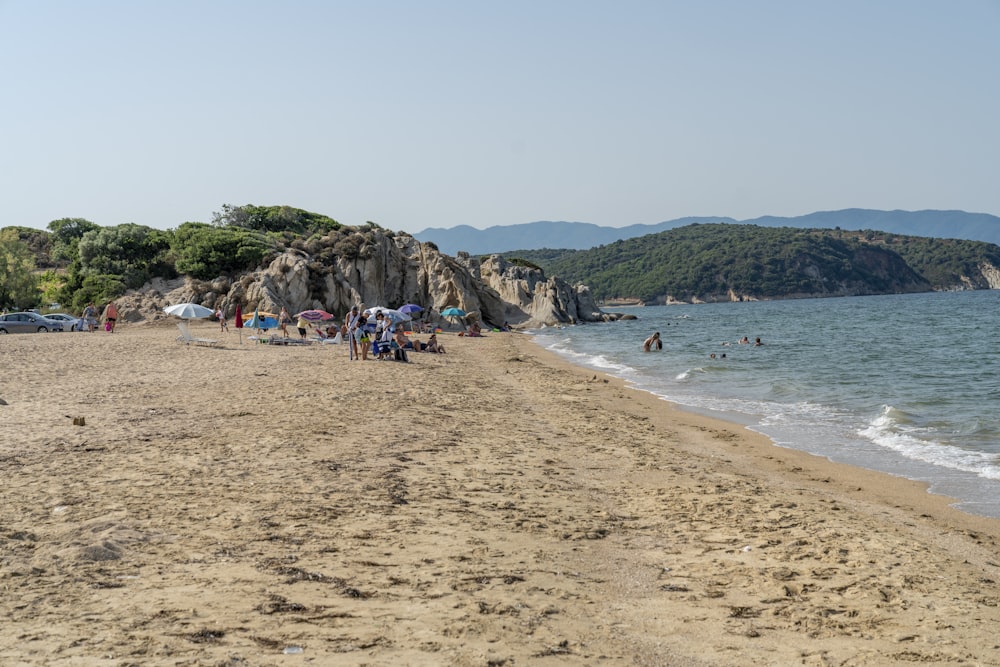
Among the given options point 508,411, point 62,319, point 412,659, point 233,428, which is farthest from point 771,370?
point 62,319

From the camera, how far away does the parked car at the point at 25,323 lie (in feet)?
124

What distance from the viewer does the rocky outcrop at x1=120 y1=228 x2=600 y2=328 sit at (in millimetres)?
48031

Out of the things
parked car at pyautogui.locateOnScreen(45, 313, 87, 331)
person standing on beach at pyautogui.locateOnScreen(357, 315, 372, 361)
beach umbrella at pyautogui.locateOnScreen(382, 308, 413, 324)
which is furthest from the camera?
parked car at pyautogui.locateOnScreen(45, 313, 87, 331)

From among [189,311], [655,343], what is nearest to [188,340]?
[189,311]

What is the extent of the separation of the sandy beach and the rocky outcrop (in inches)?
1385

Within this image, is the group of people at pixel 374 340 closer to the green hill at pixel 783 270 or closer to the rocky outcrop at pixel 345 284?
the rocky outcrop at pixel 345 284

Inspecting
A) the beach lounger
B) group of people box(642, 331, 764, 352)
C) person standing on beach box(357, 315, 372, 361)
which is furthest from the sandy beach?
group of people box(642, 331, 764, 352)

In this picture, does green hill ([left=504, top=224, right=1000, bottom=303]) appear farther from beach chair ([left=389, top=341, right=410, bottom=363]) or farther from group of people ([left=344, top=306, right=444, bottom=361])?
beach chair ([left=389, top=341, right=410, bottom=363])

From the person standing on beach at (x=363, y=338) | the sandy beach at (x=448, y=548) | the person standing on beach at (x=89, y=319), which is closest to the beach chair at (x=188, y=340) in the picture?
the person standing on beach at (x=363, y=338)

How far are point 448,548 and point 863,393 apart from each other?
696 inches

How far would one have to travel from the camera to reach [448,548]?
22.5 feet

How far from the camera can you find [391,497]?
845cm

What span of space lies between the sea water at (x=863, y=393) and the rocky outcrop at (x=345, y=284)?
16764mm

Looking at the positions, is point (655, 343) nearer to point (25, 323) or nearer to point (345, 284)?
point (345, 284)
